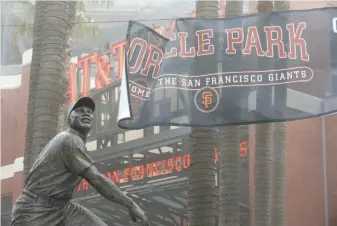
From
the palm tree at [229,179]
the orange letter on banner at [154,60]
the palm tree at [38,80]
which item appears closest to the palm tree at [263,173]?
the palm tree at [229,179]

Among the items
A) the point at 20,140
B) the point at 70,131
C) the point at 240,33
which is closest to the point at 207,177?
the point at 240,33

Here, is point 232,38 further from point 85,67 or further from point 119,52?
point 85,67

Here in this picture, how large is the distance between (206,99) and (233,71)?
54 centimetres

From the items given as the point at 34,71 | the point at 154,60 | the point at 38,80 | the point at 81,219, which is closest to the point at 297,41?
the point at 154,60

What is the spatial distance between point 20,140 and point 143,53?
18512mm

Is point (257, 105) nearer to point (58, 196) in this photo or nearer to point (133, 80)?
point (133, 80)

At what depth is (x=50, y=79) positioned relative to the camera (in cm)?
981

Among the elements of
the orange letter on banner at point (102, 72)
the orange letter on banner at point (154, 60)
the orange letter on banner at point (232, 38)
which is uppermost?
the orange letter on banner at point (102, 72)

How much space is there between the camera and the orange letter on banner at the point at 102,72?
984 inches

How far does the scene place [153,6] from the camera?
2997 cm

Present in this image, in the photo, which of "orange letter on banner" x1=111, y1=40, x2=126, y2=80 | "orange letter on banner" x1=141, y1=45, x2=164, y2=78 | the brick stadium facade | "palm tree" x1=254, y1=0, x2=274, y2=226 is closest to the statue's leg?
"orange letter on banner" x1=141, y1=45, x2=164, y2=78

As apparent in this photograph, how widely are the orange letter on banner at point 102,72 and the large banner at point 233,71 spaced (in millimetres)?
15618

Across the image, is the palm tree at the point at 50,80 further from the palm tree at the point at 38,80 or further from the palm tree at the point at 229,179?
the palm tree at the point at 229,179

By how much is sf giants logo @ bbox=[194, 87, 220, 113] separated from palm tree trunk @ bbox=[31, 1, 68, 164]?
2.14m
